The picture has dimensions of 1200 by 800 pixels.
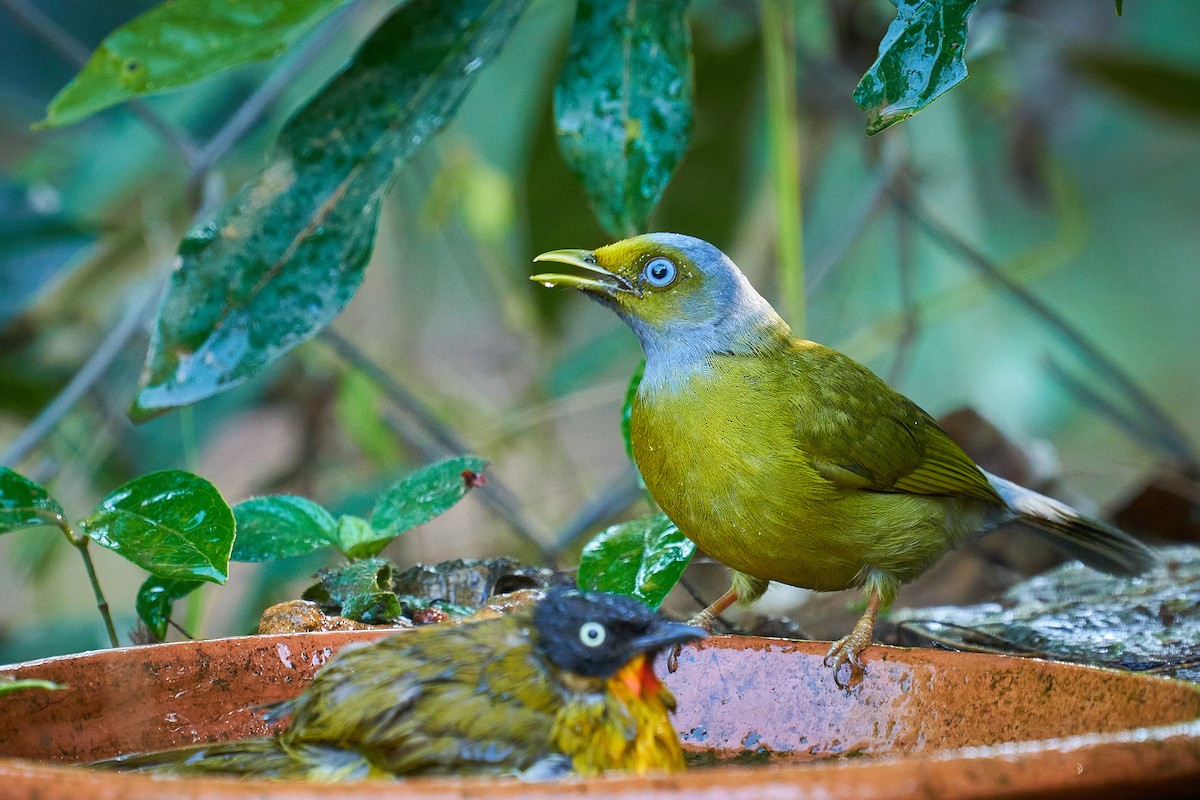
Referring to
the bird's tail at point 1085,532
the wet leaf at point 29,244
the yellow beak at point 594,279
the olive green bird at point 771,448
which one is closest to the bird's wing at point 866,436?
the olive green bird at point 771,448

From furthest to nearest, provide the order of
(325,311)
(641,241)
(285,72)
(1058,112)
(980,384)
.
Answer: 1. (1058,112)
2. (980,384)
3. (285,72)
4. (641,241)
5. (325,311)

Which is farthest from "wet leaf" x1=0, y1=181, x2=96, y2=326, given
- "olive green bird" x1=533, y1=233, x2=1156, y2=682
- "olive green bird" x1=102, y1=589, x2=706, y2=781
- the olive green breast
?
"olive green bird" x1=102, y1=589, x2=706, y2=781

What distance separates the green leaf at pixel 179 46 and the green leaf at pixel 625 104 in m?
0.58

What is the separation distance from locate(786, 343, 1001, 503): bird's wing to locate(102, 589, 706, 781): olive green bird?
3.71 feet

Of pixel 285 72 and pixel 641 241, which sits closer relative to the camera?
pixel 641 241

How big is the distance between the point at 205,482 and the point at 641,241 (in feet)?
4.09

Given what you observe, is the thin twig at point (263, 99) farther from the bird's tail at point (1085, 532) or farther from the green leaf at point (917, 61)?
the bird's tail at point (1085, 532)

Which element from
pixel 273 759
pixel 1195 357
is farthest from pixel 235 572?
pixel 1195 357

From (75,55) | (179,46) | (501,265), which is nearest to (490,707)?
(179,46)

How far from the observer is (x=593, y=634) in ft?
5.63

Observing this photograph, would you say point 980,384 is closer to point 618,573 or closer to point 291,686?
point 618,573

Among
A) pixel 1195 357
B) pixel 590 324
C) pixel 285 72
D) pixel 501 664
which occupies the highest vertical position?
pixel 285 72

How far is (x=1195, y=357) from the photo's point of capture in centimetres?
1000

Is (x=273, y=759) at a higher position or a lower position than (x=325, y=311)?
lower
